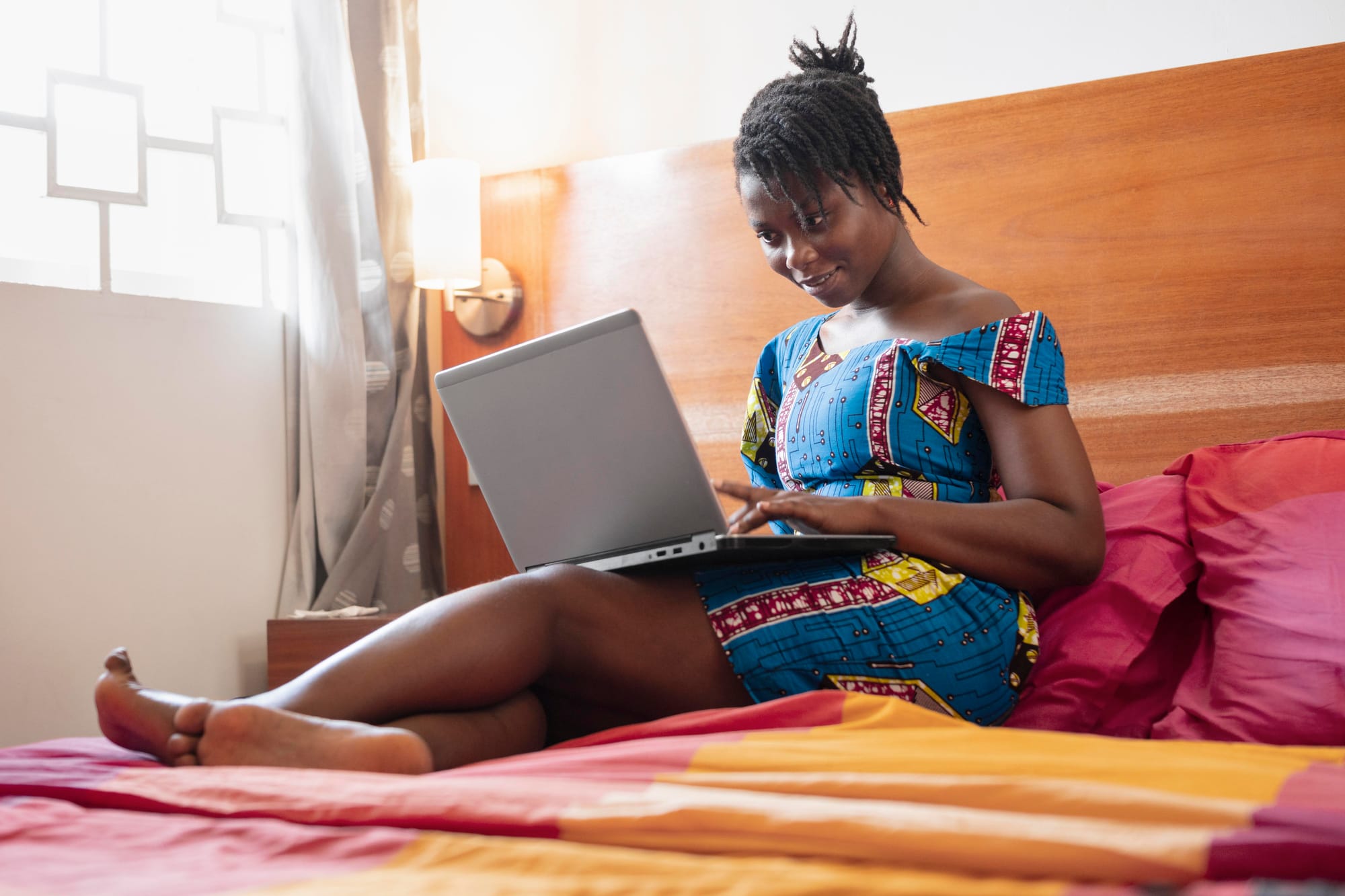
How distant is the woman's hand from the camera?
1.15 metres

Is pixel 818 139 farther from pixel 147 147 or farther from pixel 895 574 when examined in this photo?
pixel 147 147

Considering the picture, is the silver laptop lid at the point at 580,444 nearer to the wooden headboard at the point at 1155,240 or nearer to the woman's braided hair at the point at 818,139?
the woman's braided hair at the point at 818,139

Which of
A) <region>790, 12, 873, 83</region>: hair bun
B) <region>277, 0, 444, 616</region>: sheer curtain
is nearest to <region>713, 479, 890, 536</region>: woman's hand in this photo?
<region>790, 12, 873, 83</region>: hair bun

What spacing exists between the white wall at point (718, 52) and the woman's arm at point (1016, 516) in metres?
1.00

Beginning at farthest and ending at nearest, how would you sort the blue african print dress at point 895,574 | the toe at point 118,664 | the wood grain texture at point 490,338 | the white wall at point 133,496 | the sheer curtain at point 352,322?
the wood grain texture at point 490,338, the sheer curtain at point 352,322, the white wall at point 133,496, the blue african print dress at point 895,574, the toe at point 118,664

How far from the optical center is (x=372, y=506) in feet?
7.66

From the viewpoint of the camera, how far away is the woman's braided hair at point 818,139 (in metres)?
1.45

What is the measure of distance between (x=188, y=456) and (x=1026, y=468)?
5.18ft

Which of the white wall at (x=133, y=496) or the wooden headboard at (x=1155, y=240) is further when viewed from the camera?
the white wall at (x=133, y=496)

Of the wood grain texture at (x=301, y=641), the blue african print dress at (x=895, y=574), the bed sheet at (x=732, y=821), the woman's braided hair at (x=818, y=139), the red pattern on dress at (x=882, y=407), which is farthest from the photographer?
the wood grain texture at (x=301, y=641)

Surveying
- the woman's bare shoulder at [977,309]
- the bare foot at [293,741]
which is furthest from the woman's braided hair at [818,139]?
the bare foot at [293,741]

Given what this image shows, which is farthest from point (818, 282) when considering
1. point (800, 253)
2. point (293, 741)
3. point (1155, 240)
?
point (293, 741)

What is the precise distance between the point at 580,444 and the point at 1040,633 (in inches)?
23.0

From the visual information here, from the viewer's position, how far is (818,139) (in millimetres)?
1462
